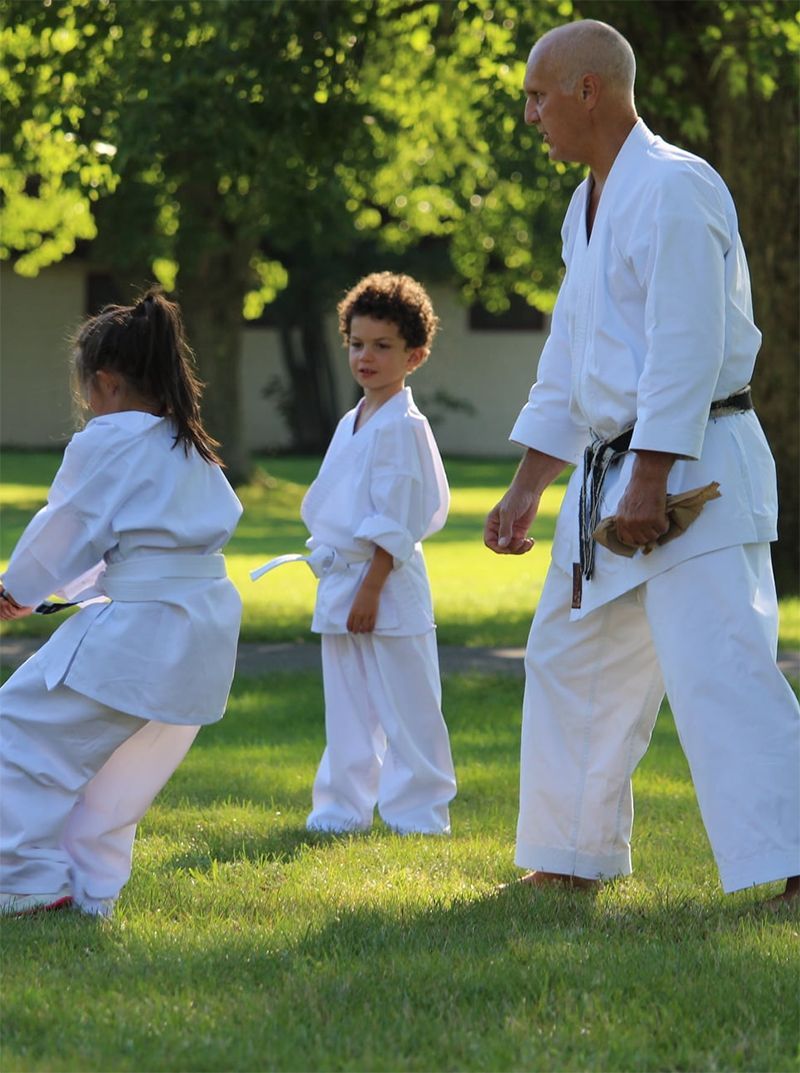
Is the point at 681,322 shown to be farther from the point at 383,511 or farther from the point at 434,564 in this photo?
the point at 434,564

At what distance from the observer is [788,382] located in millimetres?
13273

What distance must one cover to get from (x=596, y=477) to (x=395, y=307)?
1782 millimetres

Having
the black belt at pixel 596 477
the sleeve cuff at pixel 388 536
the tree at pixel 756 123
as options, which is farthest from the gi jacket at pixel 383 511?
the tree at pixel 756 123

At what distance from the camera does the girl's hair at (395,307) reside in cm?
634

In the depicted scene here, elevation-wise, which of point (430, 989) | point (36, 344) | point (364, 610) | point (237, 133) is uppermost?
point (237, 133)

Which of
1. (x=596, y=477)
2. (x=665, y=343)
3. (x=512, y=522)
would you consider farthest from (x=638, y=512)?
(x=512, y=522)

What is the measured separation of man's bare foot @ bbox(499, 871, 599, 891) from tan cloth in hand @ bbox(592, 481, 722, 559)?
1.00 meters

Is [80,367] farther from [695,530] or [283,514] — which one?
[283,514]

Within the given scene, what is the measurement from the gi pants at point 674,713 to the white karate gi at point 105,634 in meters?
0.94

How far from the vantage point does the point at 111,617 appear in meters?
4.57

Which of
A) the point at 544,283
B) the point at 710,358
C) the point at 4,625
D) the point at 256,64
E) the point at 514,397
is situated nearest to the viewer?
the point at 710,358

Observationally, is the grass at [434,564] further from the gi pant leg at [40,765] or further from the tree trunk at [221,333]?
the gi pant leg at [40,765]

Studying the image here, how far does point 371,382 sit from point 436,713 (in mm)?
1204

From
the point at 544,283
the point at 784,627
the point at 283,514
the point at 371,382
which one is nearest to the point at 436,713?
the point at 371,382
